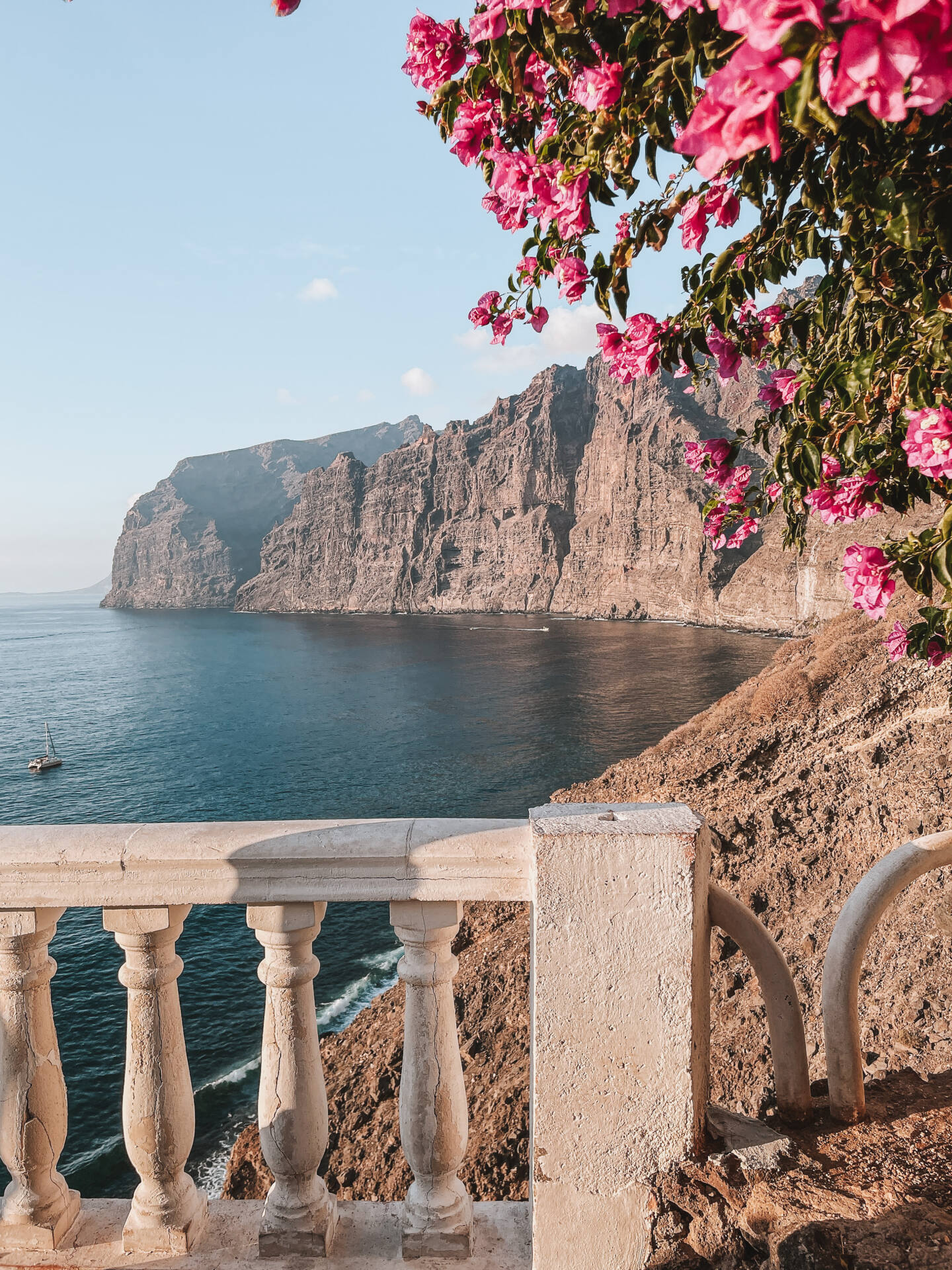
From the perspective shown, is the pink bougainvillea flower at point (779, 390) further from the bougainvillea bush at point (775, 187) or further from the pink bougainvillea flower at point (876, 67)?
the pink bougainvillea flower at point (876, 67)

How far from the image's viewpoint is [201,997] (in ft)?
77.7

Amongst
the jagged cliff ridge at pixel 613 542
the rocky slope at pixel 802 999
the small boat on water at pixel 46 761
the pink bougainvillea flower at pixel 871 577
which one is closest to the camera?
the rocky slope at pixel 802 999

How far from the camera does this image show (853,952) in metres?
2.56

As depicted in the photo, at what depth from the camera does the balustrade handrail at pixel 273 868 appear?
246 cm

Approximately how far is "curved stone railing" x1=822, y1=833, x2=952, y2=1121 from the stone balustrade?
0.40 ft

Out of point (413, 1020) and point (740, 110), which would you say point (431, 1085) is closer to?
point (413, 1020)

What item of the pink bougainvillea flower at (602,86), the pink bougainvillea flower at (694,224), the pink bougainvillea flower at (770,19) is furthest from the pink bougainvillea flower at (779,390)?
the pink bougainvillea flower at (770,19)

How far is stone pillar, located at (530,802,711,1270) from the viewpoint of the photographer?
236cm

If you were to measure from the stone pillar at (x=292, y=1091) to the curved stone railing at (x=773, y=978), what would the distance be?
1.31 m

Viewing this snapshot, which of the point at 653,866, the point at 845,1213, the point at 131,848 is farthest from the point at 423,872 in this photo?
the point at 845,1213

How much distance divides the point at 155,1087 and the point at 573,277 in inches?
120

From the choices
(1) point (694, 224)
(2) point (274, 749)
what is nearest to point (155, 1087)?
(1) point (694, 224)

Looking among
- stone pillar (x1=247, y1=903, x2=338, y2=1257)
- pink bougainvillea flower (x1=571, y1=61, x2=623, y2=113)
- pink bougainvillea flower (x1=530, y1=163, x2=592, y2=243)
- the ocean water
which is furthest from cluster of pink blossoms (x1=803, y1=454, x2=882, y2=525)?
the ocean water

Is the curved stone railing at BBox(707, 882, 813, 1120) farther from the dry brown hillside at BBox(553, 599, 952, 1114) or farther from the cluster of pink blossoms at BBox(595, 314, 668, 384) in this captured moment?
the dry brown hillside at BBox(553, 599, 952, 1114)
